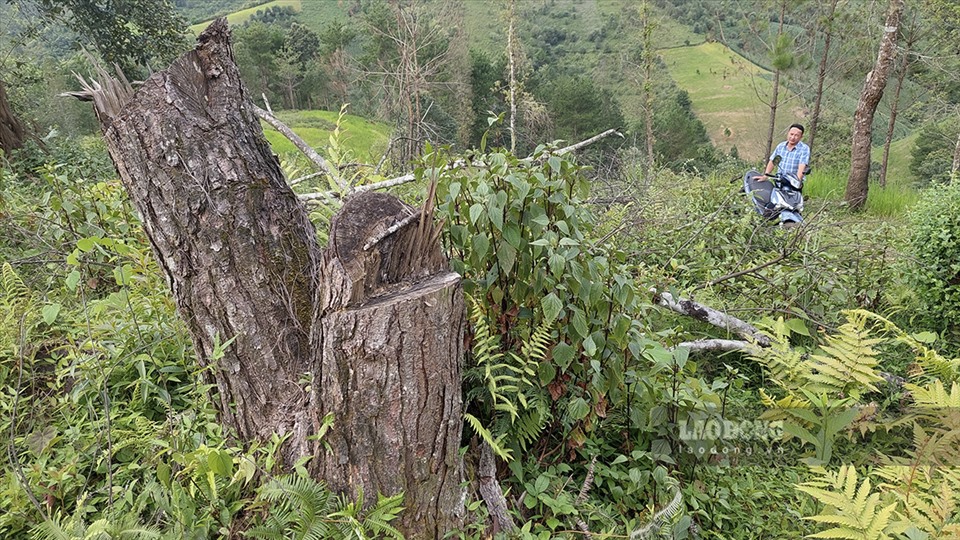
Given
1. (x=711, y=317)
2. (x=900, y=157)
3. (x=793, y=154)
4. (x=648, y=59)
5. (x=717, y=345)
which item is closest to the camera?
(x=717, y=345)

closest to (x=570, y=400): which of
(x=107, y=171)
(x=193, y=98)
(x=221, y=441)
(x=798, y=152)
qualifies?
(x=221, y=441)

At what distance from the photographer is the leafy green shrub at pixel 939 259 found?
3.59 m

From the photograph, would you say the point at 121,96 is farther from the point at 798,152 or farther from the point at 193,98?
the point at 798,152

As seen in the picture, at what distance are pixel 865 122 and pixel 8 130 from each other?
13205 mm

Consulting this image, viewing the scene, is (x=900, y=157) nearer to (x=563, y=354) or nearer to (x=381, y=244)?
(x=563, y=354)

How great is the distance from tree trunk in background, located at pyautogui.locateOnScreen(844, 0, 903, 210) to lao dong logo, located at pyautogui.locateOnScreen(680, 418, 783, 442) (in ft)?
26.1

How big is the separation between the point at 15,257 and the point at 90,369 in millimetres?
2173

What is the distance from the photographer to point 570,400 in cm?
209

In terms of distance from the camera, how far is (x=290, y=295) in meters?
1.96

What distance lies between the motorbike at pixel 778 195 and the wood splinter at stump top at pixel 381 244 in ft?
16.5

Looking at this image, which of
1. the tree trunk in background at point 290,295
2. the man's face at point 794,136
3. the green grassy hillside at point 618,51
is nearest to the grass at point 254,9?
the green grassy hillside at point 618,51

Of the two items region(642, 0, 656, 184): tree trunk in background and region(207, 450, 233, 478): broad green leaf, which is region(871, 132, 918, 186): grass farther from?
region(207, 450, 233, 478): broad green leaf

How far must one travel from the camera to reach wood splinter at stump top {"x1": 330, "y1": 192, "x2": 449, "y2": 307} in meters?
1.55

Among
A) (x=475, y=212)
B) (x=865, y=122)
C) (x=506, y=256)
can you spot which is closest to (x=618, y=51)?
(x=865, y=122)
